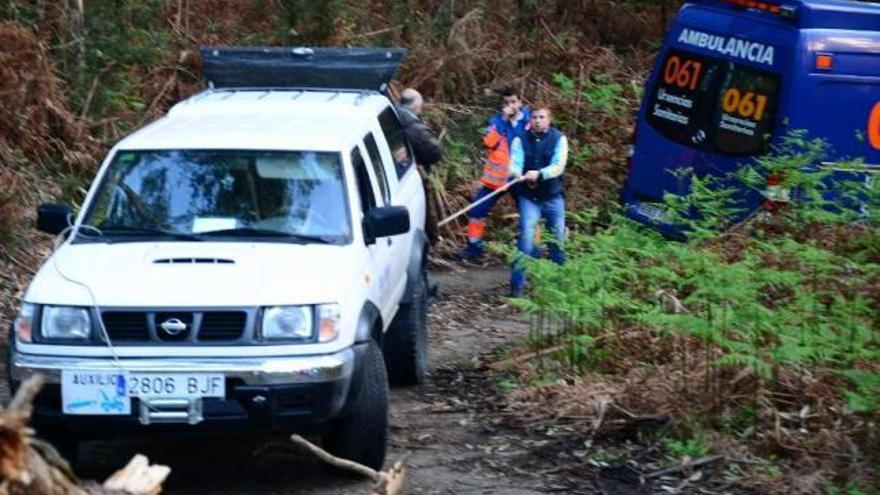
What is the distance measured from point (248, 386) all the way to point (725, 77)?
23.2 feet

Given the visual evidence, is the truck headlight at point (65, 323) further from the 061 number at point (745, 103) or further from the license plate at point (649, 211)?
the 061 number at point (745, 103)

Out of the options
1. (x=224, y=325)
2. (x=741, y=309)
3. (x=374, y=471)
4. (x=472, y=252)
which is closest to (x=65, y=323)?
(x=224, y=325)

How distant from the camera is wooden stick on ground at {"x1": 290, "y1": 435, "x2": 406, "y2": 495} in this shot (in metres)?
7.85

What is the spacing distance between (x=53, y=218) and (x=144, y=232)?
587mm

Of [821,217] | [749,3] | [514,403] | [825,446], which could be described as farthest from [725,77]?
[825,446]

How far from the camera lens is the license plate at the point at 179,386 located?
7699 mm

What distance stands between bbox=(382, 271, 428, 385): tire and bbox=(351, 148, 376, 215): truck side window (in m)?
1.29

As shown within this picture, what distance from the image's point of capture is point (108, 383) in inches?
304

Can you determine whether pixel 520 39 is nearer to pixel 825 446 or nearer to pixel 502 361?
pixel 502 361

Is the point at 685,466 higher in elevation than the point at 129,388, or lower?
lower

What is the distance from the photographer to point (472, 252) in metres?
15.7

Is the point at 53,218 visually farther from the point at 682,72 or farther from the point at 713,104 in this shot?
the point at 682,72

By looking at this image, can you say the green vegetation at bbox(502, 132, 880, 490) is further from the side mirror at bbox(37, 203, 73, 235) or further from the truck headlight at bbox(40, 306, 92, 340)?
the truck headlight at bbox(40, 306, 92, 340)

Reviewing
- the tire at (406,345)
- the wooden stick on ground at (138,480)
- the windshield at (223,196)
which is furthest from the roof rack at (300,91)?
the wooden stick on ground at (138,480)
